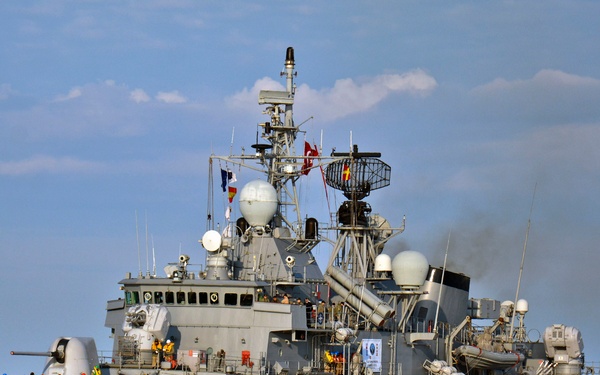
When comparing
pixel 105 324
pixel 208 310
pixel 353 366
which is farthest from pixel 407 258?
pixel 105 324

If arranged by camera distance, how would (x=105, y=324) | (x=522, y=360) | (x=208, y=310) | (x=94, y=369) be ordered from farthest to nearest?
(x=522, y=360), (x=105, y=324), (x=208, y=310), (x=94, y=369)

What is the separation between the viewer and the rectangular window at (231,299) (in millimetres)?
41141

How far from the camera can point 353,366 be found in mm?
42375

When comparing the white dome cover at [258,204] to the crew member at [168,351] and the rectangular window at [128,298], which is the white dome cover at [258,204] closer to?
the rectangular window at [128,298]

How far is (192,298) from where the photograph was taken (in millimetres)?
41500

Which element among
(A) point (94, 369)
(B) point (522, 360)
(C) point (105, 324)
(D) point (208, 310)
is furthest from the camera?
(B) point (522, 360)

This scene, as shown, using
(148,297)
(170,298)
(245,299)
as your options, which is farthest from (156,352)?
(245,299)

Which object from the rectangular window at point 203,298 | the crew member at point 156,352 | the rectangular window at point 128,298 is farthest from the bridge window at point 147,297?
the crew member at point 156,352

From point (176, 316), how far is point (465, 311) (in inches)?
624

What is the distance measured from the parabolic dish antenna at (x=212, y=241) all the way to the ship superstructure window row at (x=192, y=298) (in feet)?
6.45

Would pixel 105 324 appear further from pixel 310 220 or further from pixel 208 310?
pixel 310 220

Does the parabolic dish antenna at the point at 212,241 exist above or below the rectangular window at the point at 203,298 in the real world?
above

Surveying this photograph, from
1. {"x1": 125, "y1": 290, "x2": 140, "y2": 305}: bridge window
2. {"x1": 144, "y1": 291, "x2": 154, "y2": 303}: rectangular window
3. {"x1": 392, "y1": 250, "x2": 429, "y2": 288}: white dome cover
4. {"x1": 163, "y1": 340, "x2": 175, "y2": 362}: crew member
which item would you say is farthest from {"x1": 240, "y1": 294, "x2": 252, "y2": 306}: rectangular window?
{"x1": 392, "y1": 250, "x2": 429, "y2": 288}: white dome cover

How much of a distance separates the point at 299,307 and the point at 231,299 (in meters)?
2.31
